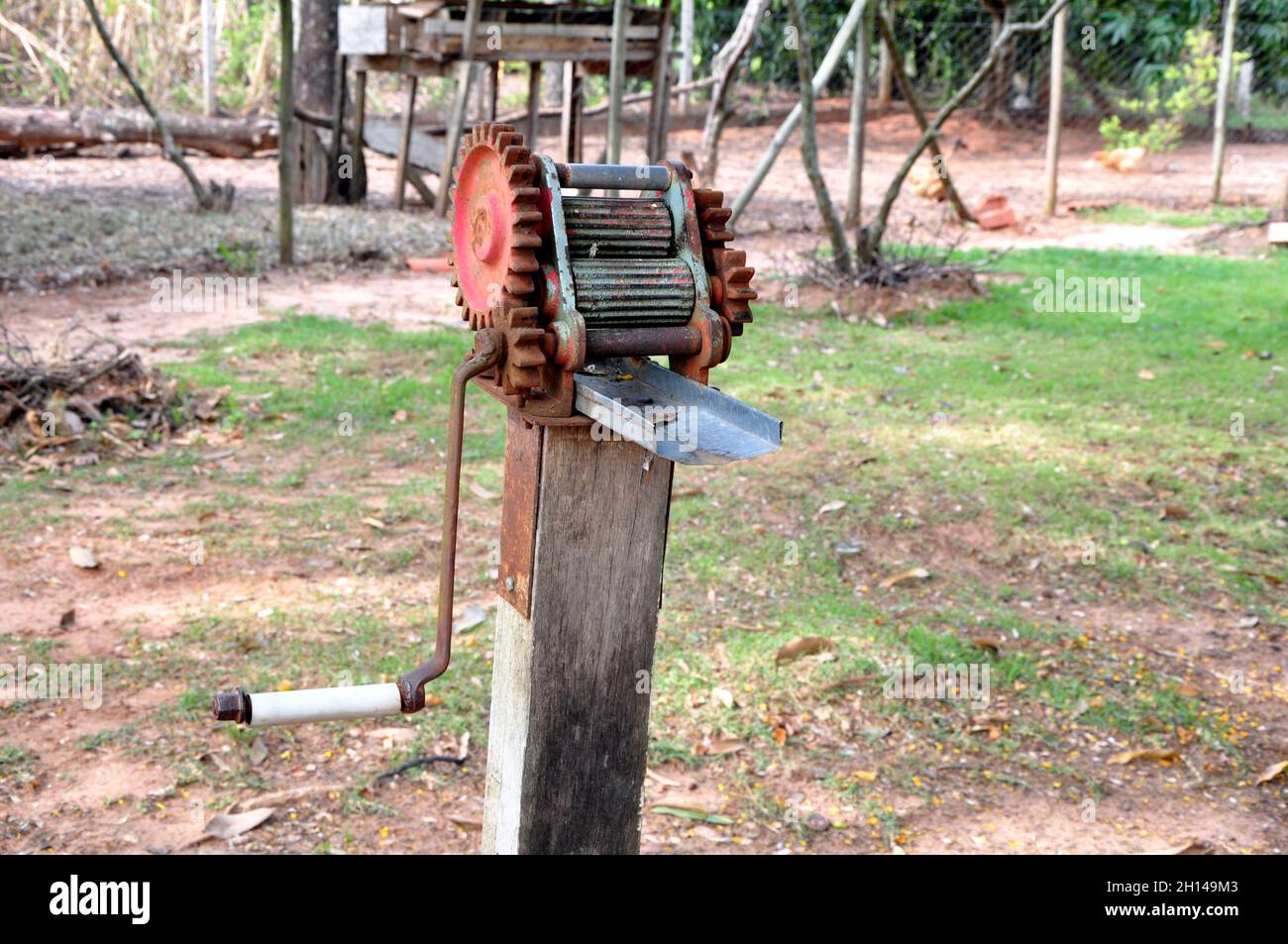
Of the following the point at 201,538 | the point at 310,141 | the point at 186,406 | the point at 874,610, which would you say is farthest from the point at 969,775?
the point at 310,141

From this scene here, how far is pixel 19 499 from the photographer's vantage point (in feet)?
16.5

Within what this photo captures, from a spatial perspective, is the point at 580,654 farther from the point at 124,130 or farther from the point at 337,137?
the point at 124,130

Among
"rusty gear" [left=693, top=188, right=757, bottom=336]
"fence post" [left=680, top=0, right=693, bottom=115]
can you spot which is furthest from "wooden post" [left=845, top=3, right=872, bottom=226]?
"rusty gear" [left=693, top=188, right=757, bottom=336]

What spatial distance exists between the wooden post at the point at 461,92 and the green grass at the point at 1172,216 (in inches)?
229

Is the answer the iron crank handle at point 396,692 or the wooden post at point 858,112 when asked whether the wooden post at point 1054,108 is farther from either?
the iron crank handle at point 396,692

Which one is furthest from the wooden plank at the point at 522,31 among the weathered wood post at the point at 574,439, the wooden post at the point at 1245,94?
the weathered wood post at the point at 574,439

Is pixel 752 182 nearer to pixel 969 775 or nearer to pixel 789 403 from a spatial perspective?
pixel 789 403

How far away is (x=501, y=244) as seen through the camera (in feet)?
6.30

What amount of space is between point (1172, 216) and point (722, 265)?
11295 mm

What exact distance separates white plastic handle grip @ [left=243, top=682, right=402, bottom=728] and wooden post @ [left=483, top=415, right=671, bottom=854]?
22 centimetres

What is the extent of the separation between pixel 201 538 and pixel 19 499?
33.3 inches

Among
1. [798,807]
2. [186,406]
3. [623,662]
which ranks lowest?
[798,807]

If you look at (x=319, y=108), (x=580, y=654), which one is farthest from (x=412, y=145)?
(x=580, y=654)
